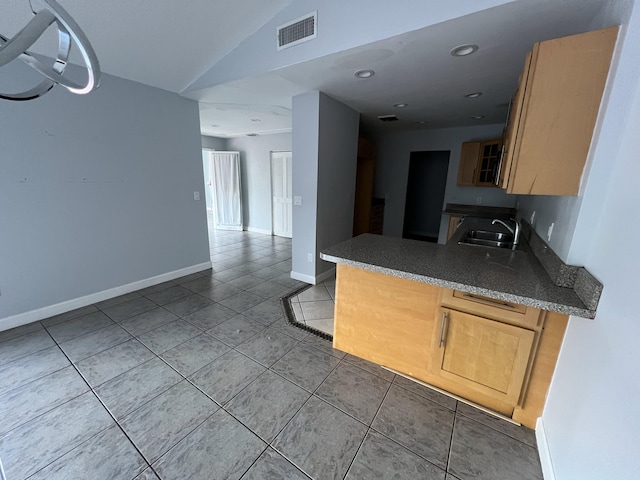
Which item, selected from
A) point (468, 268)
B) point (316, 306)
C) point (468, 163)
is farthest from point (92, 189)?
point (468, 163)

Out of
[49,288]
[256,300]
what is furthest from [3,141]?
[256,300]

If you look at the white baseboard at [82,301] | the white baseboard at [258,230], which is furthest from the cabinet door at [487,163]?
the white baseboard at [82,301]

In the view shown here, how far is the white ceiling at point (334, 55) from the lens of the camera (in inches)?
62.6

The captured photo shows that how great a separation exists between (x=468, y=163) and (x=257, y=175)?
4482 millimetres

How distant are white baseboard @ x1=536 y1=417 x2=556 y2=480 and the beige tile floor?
1.49 m

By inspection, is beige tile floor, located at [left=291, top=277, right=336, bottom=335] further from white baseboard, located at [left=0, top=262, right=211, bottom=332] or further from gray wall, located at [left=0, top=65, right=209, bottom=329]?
gray wall, located at [left=0, top=65, right=209, bottom=329]

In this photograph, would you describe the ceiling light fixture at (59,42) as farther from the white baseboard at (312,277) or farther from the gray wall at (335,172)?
the white baseboard at (312,277)

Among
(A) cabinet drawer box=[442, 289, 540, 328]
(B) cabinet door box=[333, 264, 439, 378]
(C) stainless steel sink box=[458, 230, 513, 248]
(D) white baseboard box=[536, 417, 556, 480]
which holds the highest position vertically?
(C) stainless steel sink box=[458, 230, 513, 248]

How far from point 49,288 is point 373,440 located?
3.25 m

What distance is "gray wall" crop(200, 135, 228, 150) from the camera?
6.30 meters

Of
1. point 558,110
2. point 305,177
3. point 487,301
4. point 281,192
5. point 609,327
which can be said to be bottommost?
point 487,301

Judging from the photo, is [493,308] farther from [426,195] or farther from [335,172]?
[426,195]

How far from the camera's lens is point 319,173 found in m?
3.16

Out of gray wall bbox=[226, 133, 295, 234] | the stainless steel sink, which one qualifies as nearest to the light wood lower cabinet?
the stainless steel sink
